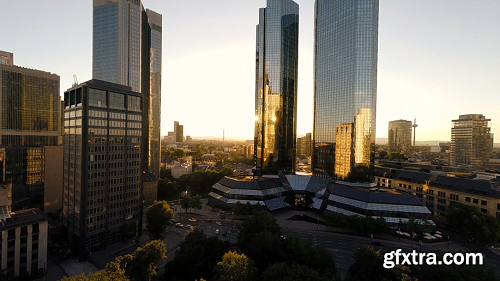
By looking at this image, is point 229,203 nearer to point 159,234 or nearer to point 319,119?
point 159,234

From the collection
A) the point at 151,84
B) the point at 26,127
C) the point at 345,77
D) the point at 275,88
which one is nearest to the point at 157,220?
the point at 26,127

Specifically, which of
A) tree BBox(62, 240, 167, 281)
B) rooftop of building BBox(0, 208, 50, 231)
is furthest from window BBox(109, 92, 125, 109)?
tree BBox(62, 240, 167, 281)

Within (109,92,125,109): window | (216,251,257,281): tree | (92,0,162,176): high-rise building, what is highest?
(92,0,162,176): high-rise building

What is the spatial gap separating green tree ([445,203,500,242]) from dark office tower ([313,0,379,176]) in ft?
131

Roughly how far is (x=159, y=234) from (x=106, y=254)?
→ 17.5 meters

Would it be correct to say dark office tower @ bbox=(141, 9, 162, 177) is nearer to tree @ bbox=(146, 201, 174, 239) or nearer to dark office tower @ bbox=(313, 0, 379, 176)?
tree @ bbox=(146, 201, 174, 239)

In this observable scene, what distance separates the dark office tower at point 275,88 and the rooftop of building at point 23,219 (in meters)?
115

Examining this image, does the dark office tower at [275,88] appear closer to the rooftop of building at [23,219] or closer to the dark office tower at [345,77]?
the dark office tower at [345,77]

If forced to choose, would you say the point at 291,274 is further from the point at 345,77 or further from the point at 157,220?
the point at 345,77

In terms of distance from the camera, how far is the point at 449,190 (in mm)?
101125

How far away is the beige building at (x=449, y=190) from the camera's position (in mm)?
90188

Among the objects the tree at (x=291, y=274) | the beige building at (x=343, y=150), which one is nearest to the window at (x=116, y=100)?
the tree at (x=291, y=274)

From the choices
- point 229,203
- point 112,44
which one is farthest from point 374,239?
point 112,44

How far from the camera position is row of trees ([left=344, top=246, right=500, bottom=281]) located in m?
43.0
